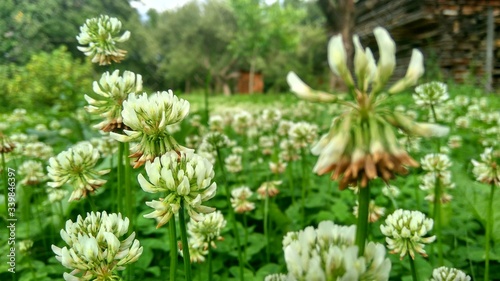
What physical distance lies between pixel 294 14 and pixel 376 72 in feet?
131

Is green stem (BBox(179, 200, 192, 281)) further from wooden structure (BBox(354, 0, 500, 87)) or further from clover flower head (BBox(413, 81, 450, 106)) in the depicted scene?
wooden structure (BBox(354, 0, 500, 87))

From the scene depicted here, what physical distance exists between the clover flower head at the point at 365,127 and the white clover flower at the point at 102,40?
42.9 inches

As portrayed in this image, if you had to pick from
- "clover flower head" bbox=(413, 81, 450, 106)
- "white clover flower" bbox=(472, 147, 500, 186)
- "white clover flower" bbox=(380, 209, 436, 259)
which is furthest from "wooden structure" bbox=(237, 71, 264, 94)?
"white clover flower" bbox=(380, 209, 436, 259)

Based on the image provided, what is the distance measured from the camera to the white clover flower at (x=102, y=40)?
1.50 metres

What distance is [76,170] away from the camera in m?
1.30

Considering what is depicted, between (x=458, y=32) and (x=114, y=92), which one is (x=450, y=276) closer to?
(x=114, y=92)

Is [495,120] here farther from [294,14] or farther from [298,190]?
[294,14]

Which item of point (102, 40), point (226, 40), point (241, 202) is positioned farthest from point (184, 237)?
point (226, 40)

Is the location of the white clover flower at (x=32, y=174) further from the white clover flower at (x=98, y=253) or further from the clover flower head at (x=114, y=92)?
the white clover flower at (x=98, y=253)

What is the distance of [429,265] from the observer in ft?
6.36

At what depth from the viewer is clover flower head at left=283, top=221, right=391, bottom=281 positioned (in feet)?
1.78

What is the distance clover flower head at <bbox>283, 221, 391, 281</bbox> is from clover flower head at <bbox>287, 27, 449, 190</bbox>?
0.09m

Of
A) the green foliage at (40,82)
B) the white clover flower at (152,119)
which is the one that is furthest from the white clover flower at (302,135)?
the green foliage at (40,82)

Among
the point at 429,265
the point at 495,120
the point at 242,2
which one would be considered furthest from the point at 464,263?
the point at 242,2
